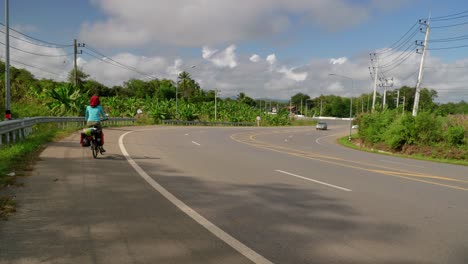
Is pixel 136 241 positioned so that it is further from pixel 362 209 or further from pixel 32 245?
pixel 362 209

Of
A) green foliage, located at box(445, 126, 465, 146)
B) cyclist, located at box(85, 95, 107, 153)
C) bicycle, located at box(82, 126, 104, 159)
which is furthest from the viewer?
green foliage, located at box(445, 126, 465, 146)

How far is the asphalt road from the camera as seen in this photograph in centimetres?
463

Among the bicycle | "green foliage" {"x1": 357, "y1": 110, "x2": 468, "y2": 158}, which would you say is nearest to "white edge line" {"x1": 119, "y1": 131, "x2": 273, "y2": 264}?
the bicycle

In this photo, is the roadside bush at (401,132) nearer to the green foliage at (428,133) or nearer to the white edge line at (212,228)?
the green foliage at (428,133)

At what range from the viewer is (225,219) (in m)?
6.03

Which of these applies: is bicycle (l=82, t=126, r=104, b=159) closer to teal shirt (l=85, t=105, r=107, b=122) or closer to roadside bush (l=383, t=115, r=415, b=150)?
teal shirt (l=85, t=105, r=107, b=122)

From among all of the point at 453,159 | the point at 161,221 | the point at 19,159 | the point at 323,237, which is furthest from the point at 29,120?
the point at 453,159

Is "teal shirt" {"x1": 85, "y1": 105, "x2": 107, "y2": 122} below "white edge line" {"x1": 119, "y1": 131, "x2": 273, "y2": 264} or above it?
above

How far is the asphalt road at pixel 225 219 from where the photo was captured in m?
4.63

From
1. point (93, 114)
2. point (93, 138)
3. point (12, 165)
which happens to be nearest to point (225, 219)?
point (12, 165)

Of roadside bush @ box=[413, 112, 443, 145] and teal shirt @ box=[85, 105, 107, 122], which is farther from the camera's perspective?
roadside bush @ box=[413, 112, 443, 145]

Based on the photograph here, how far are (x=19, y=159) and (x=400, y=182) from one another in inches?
414

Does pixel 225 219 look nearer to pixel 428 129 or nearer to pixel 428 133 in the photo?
pixel 428 133

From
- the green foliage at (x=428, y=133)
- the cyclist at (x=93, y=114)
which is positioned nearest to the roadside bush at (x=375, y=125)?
the green foliage at (x=428, y=133)
